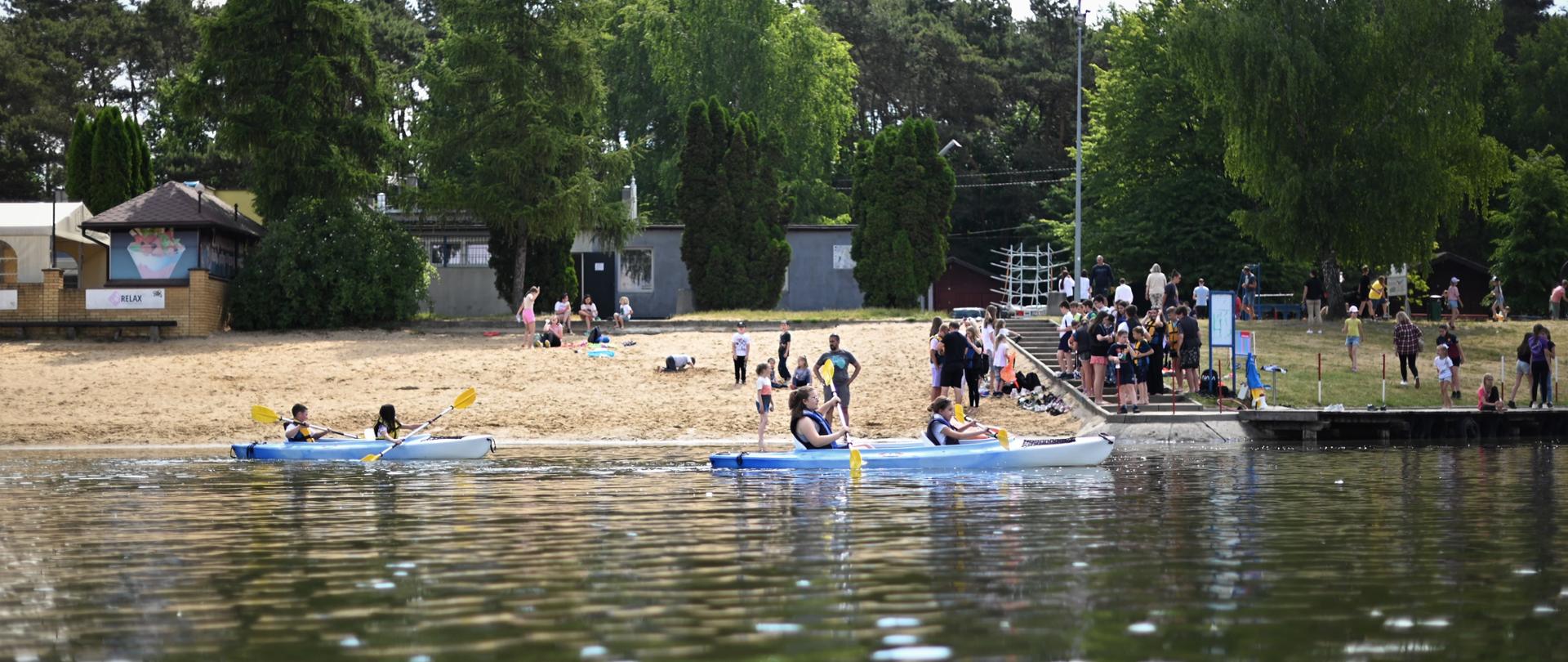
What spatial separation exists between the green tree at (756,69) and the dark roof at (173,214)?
24.4 meters

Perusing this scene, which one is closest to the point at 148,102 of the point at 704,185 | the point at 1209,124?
the point at 704,185

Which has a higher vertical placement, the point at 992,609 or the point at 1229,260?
the point at 1229,260

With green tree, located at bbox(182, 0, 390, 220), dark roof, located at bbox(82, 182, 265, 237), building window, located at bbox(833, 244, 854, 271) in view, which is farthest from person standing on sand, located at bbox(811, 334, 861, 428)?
building window, located at bbox(833, 244, 854, 271)

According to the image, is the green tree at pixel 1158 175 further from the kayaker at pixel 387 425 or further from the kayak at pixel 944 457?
the kayaker at pixel 387 425

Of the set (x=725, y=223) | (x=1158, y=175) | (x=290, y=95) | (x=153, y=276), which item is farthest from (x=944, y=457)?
(x=1158, y=175)

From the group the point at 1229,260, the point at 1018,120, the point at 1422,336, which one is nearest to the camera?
the point at 1422,336

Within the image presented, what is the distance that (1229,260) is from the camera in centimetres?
5366

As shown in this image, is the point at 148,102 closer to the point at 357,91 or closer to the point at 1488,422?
the point at 357,91

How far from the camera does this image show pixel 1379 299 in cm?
4641

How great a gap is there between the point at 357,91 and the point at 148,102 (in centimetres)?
2883

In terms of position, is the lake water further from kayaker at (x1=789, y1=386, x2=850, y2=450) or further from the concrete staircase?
the concrete staircase

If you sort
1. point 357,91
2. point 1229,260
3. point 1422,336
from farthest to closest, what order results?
point 1229,260, point 357,91, point 1422,336

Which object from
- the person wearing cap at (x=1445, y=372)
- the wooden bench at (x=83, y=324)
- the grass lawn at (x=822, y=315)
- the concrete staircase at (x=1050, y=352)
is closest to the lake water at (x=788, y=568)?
the concrete staircase at (x=1050, y=352)

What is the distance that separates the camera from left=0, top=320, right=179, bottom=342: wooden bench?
39719mm
